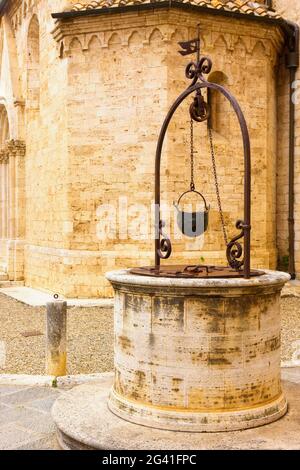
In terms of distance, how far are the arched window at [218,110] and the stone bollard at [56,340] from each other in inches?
294

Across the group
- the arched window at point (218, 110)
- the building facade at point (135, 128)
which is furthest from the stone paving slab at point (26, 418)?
the arched window at point (218, 110)

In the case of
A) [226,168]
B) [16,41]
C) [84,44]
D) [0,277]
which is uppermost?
[16,41]

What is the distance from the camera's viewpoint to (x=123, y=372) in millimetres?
3990

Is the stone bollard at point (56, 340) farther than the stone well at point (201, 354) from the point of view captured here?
Result: Yes

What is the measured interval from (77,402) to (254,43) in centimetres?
1007

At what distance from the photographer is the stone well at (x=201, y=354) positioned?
145 inches

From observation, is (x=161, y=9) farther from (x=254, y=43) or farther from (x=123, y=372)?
(x=123, y=372)

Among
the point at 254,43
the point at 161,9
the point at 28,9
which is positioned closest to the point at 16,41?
the point at 28,9

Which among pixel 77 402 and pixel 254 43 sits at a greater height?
pixel 254 43

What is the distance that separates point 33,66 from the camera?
1459 cm

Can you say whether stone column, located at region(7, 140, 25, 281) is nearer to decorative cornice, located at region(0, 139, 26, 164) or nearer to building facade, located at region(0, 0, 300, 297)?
decorative cornice, located at region(0, 139, 26, 164)

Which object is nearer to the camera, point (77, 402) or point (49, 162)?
point (77, 402)

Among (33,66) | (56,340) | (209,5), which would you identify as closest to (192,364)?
(56,340)

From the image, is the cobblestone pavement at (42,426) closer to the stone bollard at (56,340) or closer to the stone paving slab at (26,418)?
the stone paving slab at (26,418)
